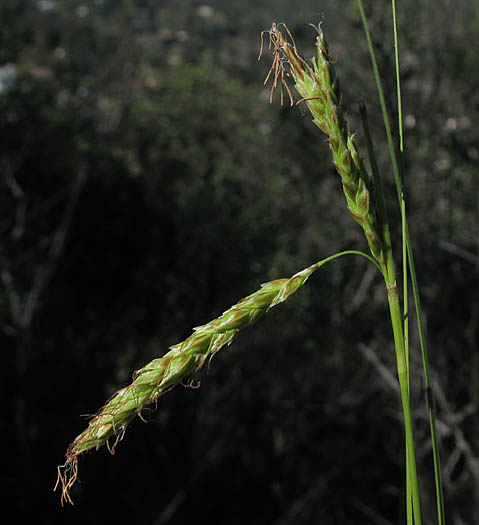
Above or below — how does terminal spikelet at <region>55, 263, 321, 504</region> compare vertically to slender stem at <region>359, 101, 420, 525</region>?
above

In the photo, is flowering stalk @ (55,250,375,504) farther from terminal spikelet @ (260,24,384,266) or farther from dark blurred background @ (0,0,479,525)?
dark blurred background @ (0,0,479,525)

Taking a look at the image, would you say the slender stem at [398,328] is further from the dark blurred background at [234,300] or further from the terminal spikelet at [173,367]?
the dark blurred background at [234,300]

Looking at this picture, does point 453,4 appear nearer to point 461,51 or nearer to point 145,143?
point 461,51

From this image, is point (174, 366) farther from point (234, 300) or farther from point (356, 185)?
point (234, 300)

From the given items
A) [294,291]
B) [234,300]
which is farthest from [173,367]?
[234,300]

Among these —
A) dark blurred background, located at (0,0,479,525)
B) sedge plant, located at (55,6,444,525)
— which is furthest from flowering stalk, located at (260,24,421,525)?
dark blurred background, located at (0,0,479,525)

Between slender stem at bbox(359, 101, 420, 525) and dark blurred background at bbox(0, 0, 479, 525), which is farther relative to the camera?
dark blurred background at bbox(0, 0, 479, 525)
